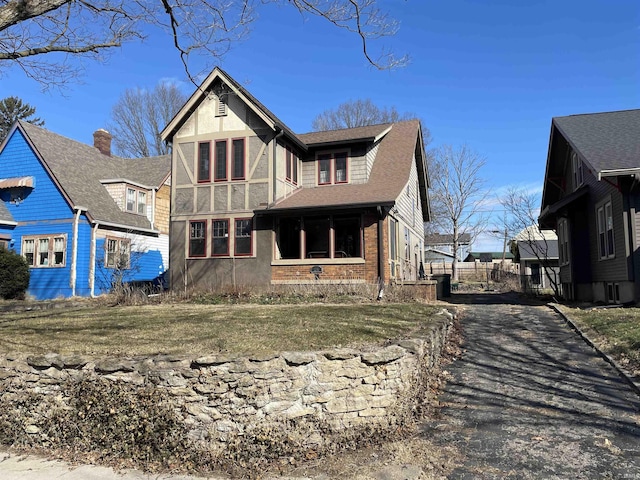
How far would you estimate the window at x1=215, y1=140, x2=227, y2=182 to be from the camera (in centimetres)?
1906

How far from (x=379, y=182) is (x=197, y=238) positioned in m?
7.56

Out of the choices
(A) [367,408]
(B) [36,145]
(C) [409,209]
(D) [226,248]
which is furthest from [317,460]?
(B) [36,145]

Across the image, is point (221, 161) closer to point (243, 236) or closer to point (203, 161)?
point (203, 161)

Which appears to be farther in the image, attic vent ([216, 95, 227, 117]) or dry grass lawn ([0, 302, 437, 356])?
attic vent ([216, 95, 227, 117])

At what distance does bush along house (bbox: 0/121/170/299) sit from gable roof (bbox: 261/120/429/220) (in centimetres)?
846

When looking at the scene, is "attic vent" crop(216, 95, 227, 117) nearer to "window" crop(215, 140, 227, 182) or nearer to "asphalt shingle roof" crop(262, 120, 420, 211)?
"window" crop(215, 140, 227, 182)

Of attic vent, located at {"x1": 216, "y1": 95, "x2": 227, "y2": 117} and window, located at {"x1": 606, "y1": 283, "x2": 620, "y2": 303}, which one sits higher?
attic vent, located at {"x1": 216, "y1": 95, "x2": 227, "y2": 117}

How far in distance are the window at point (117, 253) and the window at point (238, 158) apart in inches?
265

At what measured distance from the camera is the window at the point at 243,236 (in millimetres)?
18453

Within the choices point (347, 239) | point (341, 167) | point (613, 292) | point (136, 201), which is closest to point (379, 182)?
point (341, 167)

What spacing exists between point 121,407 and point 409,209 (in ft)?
59.2

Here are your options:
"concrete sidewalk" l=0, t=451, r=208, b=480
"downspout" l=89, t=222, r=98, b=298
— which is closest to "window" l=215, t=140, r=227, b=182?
"downspout" l=89, t=222, r=98, b=298

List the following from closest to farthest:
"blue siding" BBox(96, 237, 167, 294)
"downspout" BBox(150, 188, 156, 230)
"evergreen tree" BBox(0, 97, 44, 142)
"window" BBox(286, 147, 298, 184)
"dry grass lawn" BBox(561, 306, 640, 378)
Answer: "dry grass lawn" BBox(561, 306, 640, 378), "window" BBox(286, 147, 298, 184), "blue siding" BBox(96, 237, 167, 294), "downspout" BBox(150, 188, 156, 230), "evergreen tree" BBox(0, 97, 44, 142)

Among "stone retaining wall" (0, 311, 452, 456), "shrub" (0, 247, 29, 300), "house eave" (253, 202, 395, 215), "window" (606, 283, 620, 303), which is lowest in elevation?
"stone retaining wall" (0, 311, 452, 456)
